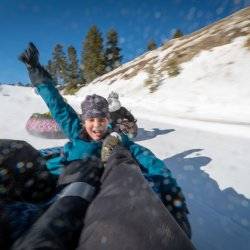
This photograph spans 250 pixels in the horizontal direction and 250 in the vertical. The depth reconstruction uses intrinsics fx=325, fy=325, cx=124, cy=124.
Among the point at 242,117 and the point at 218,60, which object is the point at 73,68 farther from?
the point at 242,117

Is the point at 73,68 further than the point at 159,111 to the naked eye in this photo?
Yes

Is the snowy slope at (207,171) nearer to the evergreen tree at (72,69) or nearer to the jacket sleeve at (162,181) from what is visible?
the jacket sleeve at (162,181)

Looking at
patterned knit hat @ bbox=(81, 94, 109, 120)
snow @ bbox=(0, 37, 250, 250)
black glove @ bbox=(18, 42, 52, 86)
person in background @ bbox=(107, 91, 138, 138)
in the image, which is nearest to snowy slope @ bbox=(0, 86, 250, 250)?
snow @ bbox=(0, 37, 250, 250)

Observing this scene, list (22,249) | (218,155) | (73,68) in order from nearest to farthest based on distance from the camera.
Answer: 1. (22,249)
2. (218,155)
3. (73,68)

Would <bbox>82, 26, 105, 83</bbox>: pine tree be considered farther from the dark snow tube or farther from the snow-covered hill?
the dark snow tube

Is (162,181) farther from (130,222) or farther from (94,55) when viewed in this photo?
(94,55)

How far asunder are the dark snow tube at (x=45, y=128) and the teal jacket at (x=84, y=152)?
125 inches

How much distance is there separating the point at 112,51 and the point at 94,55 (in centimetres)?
279

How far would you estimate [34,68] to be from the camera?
160 inches

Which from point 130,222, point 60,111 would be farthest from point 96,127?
point 130,222

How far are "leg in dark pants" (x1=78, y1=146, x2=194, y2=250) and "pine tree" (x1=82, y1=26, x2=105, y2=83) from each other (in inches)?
1636

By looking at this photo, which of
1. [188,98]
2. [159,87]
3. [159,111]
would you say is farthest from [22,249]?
[159,87]

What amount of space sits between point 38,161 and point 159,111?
10.3 m

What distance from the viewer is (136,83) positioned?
68.8ft
